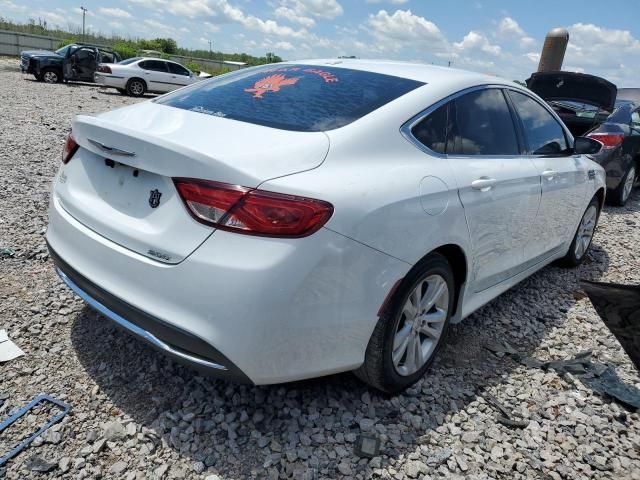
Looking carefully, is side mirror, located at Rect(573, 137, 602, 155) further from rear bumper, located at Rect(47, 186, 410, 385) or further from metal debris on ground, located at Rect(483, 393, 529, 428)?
rear bumper, located at Rect(47, 186, 410, 385)

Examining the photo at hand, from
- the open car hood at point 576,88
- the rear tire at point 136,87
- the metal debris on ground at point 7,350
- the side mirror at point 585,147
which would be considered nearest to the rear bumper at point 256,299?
the metal debris on ground at point 7,350

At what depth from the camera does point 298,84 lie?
2.70 meters

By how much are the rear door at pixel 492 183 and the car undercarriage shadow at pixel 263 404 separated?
24.1 inches

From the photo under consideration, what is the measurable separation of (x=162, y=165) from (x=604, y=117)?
8.56 m

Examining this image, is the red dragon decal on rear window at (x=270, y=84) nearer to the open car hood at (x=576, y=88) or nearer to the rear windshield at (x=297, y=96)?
the rear windshield at (x=297, y=96)

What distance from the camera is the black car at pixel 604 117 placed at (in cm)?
721

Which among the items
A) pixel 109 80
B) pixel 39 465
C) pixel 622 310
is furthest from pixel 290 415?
pixel 109 80

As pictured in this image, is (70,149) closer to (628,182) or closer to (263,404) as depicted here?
(263,404)

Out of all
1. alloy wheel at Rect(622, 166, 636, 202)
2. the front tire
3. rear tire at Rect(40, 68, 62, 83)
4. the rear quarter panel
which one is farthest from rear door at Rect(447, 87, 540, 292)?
rear tire at Rect(40, 68, 62, 83)

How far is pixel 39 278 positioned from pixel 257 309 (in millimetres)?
2349

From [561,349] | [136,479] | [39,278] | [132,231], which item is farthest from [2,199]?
[561,349]

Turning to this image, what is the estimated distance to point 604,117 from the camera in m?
8.44

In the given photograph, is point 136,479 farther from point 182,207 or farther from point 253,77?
point 253,77

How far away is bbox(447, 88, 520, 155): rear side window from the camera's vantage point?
2.78 meters
